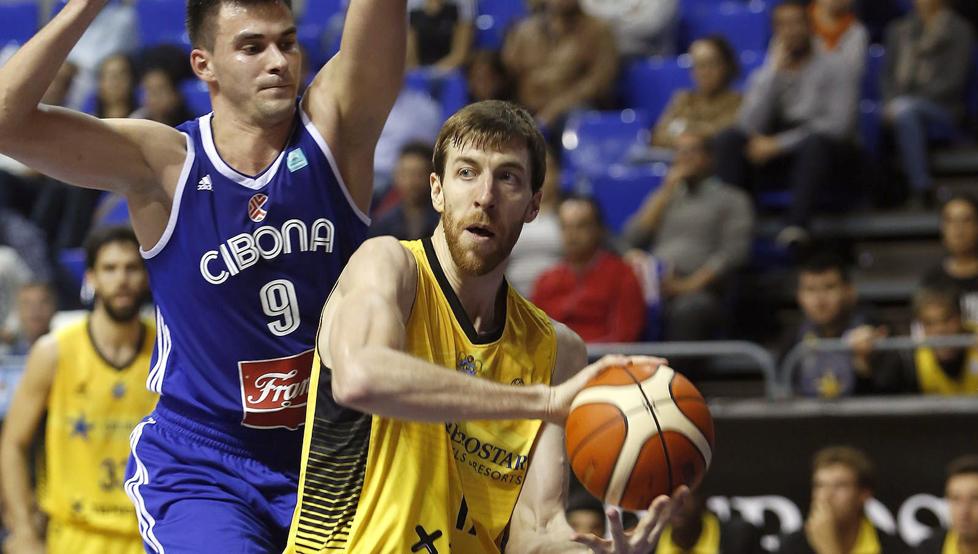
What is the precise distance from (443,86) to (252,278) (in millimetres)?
6819

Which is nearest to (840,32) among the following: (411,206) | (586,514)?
(411,206)

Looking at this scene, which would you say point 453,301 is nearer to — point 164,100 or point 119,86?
point 164,100

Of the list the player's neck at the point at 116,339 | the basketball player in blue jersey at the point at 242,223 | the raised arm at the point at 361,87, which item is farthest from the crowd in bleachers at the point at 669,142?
the basketball player in blue jersey at the point at 242,223

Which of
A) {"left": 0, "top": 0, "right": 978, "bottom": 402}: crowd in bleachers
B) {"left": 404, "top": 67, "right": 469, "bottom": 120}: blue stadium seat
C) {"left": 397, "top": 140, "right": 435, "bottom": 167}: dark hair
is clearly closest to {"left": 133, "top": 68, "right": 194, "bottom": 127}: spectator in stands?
{"left": 0, "top": 0, "right": 978, "bottom": 402}: crowd in bleachers

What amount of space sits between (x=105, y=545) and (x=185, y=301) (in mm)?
3174

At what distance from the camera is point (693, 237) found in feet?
29.2

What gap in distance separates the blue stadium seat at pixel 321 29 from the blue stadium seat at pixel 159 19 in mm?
1272

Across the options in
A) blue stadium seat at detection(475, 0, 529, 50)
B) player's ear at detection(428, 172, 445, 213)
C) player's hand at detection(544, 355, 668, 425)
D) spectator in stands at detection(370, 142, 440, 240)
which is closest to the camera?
player's hand at detection(544, 355, 668, 425)

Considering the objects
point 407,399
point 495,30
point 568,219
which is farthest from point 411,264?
point 495,30

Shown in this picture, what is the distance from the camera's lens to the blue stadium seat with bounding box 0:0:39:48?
1348cm

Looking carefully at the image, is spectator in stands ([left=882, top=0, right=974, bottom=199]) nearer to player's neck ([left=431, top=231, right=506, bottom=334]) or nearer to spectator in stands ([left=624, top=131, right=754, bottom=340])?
spectator in stands ([left=624, top=131, right=754, bottom=340])

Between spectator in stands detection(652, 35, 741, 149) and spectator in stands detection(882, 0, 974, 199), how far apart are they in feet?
3.65

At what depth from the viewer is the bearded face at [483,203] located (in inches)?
145

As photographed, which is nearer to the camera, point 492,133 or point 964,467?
point 492,133
